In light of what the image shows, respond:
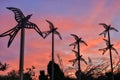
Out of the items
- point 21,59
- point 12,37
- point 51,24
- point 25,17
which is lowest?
point 21,59

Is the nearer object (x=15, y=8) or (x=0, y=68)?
(x=15, y=8)

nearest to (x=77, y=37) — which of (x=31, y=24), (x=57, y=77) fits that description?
(x=57, y=77)

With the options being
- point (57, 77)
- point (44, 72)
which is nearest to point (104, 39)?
point (57, 77)

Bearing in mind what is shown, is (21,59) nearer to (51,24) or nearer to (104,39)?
(51,24)

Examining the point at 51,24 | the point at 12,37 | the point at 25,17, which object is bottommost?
the point at 12,37

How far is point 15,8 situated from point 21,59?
988 cm

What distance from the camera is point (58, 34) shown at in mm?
104000

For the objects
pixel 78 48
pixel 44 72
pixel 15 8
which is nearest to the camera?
pixel 15 8

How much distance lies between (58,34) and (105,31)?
1922 centimetres

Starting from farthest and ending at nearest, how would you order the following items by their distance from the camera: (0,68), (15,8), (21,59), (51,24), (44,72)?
1. (44,72)
2. (0,68)
3. (51,24)
4. (15,8)
5. (21,59)

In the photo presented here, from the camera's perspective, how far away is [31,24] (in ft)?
209

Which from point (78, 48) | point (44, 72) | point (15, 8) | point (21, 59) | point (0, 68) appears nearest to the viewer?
point (21, 59)

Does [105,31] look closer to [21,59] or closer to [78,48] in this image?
[78,48]

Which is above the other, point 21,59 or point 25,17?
point 25,17
